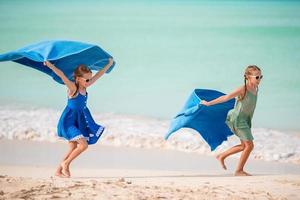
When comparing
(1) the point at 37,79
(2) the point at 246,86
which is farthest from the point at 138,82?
(2) the point at 246,86

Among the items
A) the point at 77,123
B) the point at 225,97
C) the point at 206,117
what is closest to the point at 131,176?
the point at 77,123

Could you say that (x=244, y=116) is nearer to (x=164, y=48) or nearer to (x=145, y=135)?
(x=145, y=135)

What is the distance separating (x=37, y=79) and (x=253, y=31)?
34.6 ft

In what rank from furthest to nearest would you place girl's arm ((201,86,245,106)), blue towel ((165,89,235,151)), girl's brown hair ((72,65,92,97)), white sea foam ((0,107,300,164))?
white sea foam ((0,107,300,164))
blue towel ((165,89,235,151))
girl's arm ((201,86,245,106))
girl's brown hair ((72,65,92,97))

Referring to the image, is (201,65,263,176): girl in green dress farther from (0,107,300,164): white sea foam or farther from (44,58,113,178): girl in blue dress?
(0,107,300,164): white sea foam

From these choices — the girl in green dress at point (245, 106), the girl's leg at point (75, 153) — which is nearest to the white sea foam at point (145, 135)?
the girl in green dress at point (245, 106)

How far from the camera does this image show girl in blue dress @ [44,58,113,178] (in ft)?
24.8

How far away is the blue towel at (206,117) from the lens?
8.13 m

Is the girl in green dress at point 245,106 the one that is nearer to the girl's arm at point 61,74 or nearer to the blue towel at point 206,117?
the blue towel at point 206,117

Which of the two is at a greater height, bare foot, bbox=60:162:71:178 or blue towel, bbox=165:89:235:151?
blue towel, bbox=165:89:235:151

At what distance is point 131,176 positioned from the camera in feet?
25.7

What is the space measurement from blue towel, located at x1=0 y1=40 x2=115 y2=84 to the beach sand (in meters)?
1.12

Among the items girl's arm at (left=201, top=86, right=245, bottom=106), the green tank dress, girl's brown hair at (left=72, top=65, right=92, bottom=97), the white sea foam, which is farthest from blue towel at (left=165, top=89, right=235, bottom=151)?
the white sea foam

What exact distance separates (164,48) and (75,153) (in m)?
14.2
